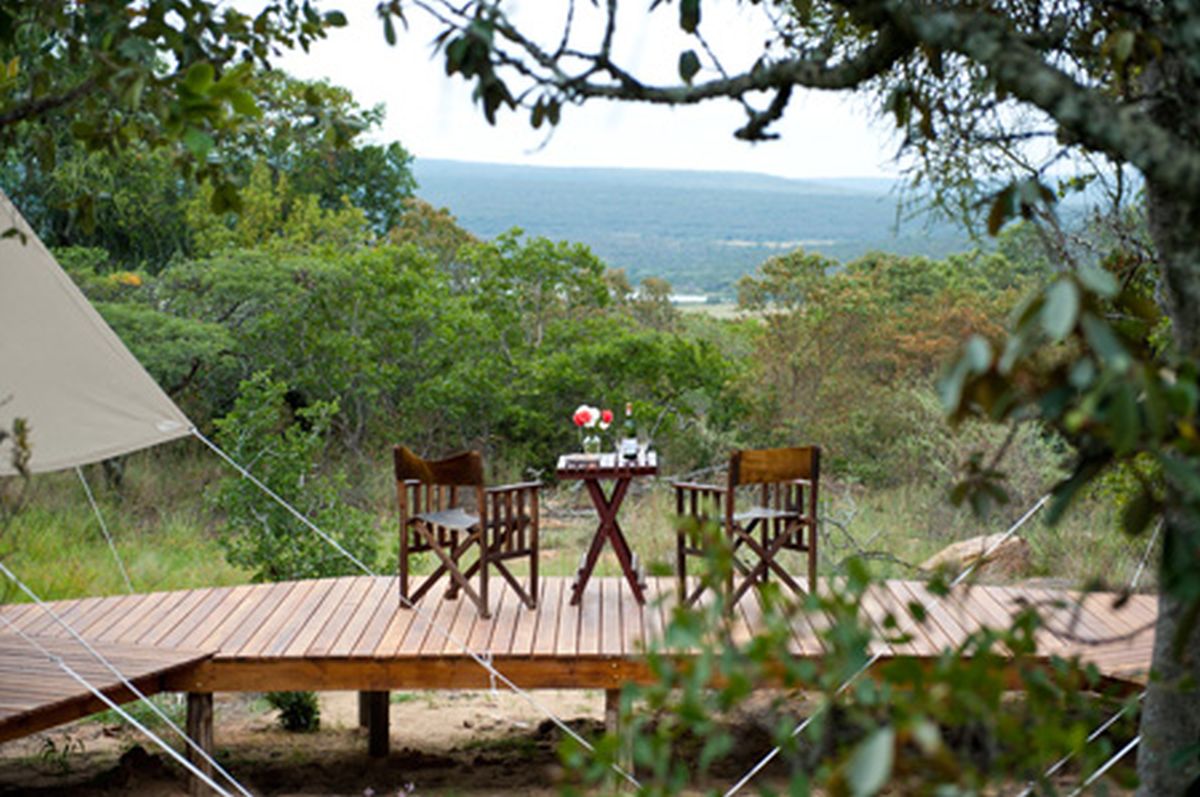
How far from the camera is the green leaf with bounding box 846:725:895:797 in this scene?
0.99 metres

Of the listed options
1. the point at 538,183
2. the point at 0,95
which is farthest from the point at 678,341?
the point at 538,183

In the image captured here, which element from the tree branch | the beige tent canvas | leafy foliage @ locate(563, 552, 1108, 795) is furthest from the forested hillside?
leafy foliage @ locate(563, 552, 1108, 795)

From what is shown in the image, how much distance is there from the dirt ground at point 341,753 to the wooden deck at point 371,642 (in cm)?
43

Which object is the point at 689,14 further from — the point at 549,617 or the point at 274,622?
the point at 274,622

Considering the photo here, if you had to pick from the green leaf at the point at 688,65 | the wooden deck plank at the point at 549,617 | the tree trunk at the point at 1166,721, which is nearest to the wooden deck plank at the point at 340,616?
the wooden deck plank at the point at 549,617

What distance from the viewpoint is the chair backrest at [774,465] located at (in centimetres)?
512

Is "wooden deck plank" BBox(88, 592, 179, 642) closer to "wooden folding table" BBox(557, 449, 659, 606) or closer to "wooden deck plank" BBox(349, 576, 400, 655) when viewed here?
"wooden deck plank" BBox(349, 576, 400, 655)

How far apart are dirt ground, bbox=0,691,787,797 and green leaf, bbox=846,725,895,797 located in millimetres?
3854

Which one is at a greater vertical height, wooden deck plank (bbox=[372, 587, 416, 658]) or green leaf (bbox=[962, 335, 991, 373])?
green leaf (bbox=[962, 335, 991, 373])

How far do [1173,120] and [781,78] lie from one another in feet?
1.64

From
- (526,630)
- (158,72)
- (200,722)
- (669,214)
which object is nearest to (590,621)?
(526,630)

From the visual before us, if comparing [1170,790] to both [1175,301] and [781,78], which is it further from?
[781,78]

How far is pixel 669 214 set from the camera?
40.0m

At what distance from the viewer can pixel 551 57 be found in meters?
1.93
